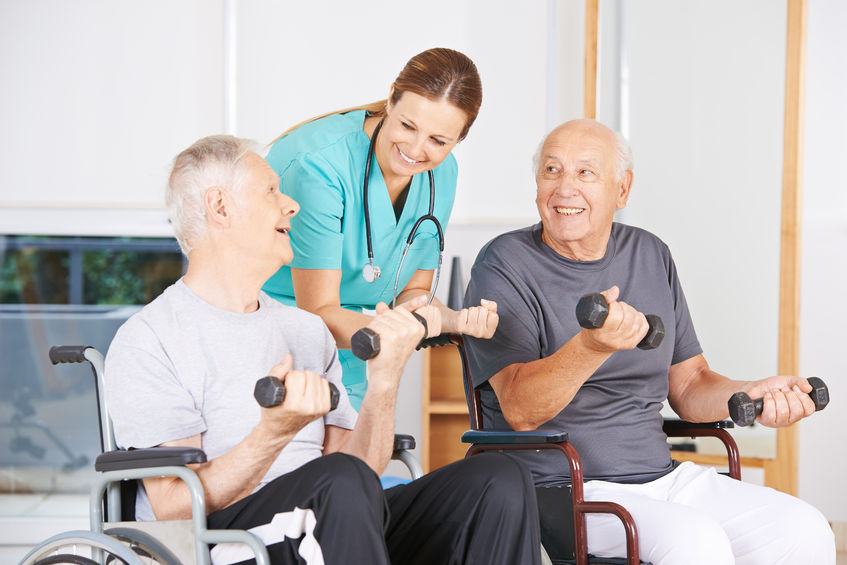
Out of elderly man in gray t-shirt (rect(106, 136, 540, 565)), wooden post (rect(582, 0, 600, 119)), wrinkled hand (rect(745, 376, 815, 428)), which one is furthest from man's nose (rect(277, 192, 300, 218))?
wooden post (rect(582, 0, 600, 119))

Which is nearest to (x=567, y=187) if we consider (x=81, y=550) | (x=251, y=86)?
(x=81, y=550)

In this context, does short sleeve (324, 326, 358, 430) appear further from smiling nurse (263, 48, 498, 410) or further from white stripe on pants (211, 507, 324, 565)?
white stripe on pants (211, 507, 324, 565)

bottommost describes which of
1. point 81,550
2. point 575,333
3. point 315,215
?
point 81,550

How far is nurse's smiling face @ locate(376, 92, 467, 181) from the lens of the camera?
1.78 meters

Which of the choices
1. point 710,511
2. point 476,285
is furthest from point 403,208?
point 710,511

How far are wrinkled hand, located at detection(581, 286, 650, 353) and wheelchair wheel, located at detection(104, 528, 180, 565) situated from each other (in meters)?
0.77

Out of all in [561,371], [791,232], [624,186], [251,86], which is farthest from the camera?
[251,86]

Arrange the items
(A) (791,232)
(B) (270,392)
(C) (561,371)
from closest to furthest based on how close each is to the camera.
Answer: (B) (270,392)
(C) (561,371)
(A) (791,232)

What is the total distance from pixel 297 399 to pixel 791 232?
2.30 meters

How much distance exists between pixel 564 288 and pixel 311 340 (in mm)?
560

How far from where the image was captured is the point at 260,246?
154cm

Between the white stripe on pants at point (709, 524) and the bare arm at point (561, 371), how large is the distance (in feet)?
0.65

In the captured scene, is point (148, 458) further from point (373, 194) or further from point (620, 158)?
point (620, 158)

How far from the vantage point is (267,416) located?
1.22 meters
